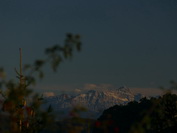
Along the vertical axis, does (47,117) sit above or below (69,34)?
below

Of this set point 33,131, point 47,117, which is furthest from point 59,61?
point 33,131

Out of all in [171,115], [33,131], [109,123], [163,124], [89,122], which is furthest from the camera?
[171,115]

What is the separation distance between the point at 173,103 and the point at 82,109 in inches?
1201

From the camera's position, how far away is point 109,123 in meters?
6.79

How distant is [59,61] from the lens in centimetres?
773

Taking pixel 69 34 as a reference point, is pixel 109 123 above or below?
below

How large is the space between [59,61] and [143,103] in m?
93.3

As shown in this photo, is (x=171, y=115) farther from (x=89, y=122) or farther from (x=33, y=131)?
(x=89, y=122)

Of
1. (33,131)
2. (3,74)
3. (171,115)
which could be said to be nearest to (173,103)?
(171,115)

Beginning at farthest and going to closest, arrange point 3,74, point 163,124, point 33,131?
point 163,124 < point 33,131 < point 3,74

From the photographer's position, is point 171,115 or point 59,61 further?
point 171,115

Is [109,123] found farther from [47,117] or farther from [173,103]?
[173,103]

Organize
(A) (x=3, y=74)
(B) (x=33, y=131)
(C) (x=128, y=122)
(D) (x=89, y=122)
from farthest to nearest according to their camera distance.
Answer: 1. (C) (x=128, y=122)
2. (B) (x=33, y=131)
3. (A) (x=3, y=74)
4. (D) (x=89, y=122)

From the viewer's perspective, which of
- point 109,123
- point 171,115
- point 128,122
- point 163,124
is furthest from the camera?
point 128,122
